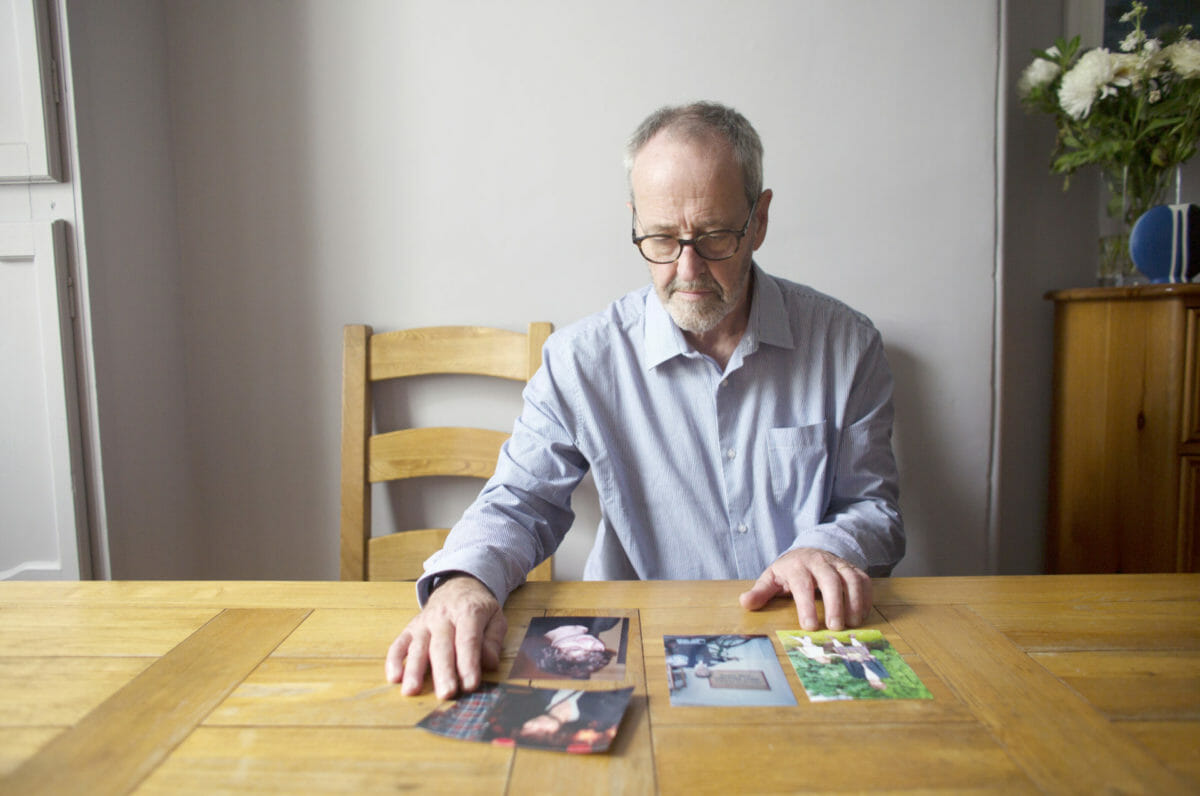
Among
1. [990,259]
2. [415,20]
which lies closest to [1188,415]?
[990,259]

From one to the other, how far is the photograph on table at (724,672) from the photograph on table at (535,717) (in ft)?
0.20

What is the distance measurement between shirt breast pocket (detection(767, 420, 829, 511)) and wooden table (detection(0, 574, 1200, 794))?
34cm

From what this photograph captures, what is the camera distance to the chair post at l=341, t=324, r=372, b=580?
1.68 metres

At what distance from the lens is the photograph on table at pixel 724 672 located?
2.21 ft

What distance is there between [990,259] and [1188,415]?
476mm

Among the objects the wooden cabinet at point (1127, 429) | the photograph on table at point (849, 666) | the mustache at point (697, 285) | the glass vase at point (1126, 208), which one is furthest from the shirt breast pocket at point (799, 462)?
the glass vase at point (1126, 208)

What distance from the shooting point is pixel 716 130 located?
47.5 inches

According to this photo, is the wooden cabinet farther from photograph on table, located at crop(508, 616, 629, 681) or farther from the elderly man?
photograph on table, located at crop(508, 616, 629, 681)

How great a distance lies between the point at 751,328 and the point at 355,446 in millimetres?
910

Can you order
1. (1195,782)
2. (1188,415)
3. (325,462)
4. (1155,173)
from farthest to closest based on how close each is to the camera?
(325,462), (1155,173), (1188,415), (1195,782)

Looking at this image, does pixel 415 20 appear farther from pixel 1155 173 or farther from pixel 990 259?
pixel 1155 173

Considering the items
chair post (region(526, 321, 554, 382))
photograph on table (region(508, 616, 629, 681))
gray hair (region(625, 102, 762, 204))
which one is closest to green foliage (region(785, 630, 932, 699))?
photograph on table (region(508, 616, 629, 681))

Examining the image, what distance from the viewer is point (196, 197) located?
1.74 meters

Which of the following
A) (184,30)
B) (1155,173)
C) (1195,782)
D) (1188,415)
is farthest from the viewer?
(184,30)
